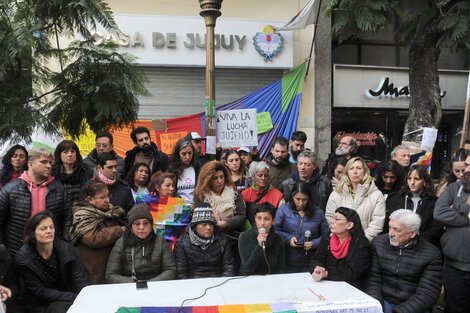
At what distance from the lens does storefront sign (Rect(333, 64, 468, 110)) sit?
40.6 feet

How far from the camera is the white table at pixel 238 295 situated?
3190 mm

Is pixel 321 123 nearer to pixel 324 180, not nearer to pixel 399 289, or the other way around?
pixel 324 180

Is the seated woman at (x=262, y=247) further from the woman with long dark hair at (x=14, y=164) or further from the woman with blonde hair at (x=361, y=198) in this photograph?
the woman with long dark hair at (x=14, y=164)

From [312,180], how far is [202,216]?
5.09 feet

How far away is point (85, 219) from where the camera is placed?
4184mm

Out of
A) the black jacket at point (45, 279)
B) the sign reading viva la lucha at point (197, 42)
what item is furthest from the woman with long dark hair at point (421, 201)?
the sign reading viva la lucha at point (197, 42)

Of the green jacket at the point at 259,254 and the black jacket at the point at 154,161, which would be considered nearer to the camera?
the green jacket at the point at 259,254

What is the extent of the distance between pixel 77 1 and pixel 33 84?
112cm

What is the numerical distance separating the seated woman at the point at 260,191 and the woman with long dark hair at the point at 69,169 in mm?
1739

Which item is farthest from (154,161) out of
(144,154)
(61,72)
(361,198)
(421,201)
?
(421,201)

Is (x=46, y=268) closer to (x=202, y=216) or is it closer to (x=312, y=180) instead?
(x=202, y=216)

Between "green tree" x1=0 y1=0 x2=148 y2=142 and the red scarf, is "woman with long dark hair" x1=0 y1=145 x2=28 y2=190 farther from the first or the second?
the red scarf

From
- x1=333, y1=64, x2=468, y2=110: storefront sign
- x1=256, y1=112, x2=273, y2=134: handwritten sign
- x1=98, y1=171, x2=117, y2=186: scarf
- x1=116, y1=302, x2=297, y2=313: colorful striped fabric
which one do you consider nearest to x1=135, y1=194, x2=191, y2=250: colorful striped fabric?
x1=98, y1=171, x2=117, y2=186: scarf

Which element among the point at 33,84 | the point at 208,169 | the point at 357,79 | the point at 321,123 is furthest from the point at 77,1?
the point at 357,79
